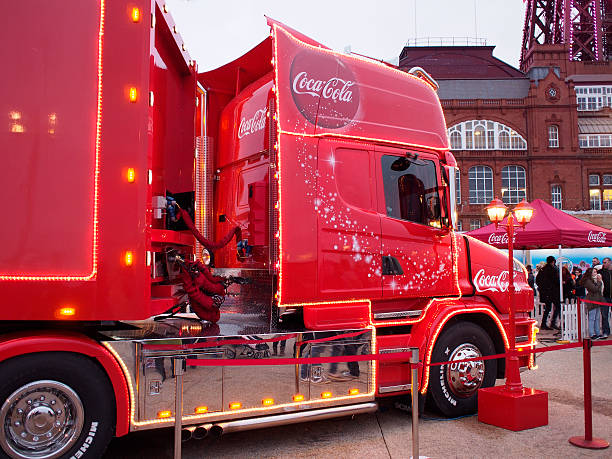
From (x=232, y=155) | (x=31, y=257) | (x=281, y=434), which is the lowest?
(x=281, y=434)

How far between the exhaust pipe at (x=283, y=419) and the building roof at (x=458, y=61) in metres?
46.5

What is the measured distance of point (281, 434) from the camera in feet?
17.7

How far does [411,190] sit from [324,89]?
1389mm

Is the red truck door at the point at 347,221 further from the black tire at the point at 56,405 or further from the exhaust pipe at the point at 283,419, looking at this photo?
the black tire at the point at 56,405

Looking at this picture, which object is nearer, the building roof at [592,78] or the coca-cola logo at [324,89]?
the coca-cola logo at [324,89]

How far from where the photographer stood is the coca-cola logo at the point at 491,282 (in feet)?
19.6

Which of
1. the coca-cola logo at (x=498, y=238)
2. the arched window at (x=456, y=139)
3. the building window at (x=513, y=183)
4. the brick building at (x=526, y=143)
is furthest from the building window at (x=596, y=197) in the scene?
the coca-cola logo at (x=498, y=238)

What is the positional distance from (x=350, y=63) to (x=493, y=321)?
3.27 m

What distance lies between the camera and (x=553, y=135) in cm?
4500

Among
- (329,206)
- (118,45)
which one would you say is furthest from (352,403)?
(118,45)

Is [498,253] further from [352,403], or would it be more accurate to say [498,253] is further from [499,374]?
[352,403]

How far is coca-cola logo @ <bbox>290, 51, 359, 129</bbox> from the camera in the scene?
4793 millimetres

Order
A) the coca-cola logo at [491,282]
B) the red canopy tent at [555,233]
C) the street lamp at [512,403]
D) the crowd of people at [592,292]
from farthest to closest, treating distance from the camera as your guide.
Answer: the crowd of people at [592,292]
the red canopy tent at [555,233]
the coca-cola logo at [491,282]
the street lamp at [512,403]

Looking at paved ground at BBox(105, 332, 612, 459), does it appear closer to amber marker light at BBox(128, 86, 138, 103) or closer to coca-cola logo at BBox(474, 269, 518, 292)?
coca-cola logo at BBox(474, 269, 518, 292)
